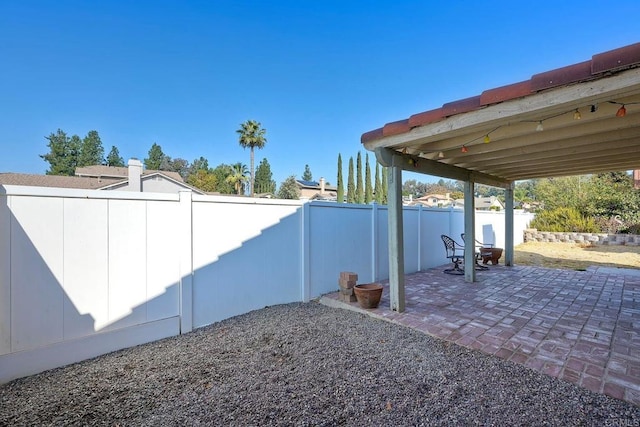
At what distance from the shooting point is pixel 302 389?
2.18m

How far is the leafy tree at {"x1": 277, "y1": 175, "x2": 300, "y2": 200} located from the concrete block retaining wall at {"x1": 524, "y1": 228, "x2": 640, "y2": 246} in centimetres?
2821

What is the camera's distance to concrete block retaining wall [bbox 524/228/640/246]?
10991 millimetres

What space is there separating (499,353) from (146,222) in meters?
3.79

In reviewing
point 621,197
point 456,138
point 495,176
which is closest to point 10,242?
point 456,138

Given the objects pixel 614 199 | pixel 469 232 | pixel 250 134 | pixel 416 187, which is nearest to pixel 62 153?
pixel 250 134

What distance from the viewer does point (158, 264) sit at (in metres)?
3.08

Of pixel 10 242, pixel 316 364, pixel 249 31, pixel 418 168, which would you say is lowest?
pixel 316 364

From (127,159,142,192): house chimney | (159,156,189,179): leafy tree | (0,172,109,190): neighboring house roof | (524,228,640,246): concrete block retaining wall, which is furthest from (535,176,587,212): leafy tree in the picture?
(159,156,189,179): leafy tree

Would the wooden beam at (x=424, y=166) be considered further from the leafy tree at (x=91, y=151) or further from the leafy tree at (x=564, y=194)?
the leafy tree at (x=91, y=151)

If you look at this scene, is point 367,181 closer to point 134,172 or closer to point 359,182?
point 359,182

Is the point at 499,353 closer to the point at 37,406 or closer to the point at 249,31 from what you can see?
the point at 37,406

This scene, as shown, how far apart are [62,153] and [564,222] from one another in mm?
52230

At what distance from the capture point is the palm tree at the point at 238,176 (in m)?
33.8

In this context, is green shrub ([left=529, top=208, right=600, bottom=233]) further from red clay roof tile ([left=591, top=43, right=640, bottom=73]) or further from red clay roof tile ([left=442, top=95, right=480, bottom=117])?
red clay roof tile ([left=591, top=43, right=640, bottom=73])
